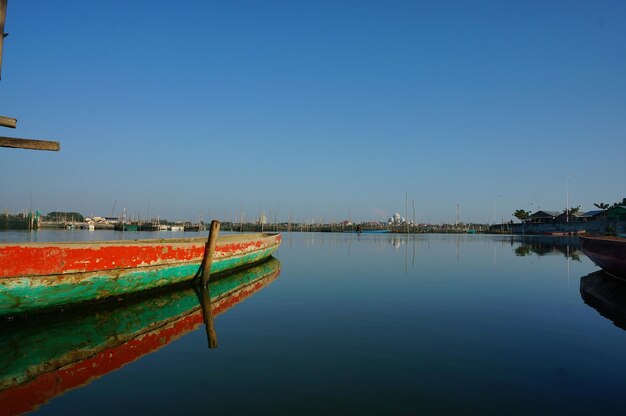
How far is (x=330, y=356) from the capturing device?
251 inches

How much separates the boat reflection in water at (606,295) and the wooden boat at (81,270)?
1158cm

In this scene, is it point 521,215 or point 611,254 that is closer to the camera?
point 611,254

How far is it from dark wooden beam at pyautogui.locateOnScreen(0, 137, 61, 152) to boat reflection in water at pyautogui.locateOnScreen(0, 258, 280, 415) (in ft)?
11.5

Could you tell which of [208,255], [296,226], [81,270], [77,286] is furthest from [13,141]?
[296,226]

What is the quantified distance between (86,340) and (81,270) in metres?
2.46

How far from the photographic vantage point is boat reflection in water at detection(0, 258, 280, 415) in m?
5.25

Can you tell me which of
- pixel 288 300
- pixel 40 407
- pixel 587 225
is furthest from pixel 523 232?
pixel 40 407

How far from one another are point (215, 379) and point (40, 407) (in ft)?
6.51

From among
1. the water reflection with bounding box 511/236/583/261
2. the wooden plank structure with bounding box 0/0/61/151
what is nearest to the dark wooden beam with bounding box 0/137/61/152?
the wooden plank structure with bounding box 0/0/61/151

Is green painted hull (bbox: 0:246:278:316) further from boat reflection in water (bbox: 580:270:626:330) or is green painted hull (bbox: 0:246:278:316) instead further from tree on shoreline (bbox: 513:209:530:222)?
tree on shoreline (bbox: 513:209:530:222)

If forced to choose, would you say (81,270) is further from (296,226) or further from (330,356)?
(296,226)

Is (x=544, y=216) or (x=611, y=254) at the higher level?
(x=544, y=216)

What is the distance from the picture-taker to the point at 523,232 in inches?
4065

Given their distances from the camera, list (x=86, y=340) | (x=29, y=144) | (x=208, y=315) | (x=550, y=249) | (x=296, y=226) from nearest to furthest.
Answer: (x=86, y=340) < (x=29, y=144) < (x=208, y=315) < (x=550, y=249) < (x=296, y=226)
